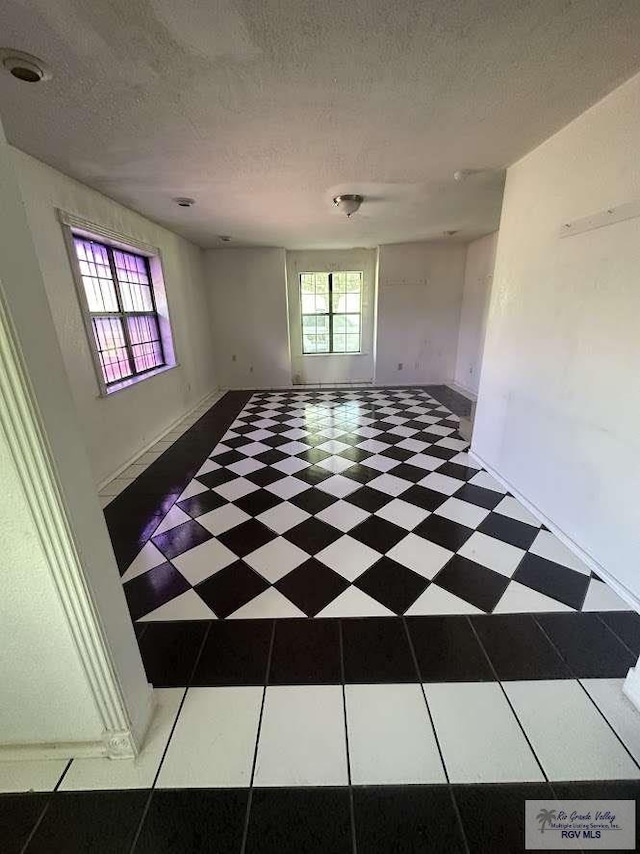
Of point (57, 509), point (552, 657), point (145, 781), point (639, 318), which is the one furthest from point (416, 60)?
point (145, 781)

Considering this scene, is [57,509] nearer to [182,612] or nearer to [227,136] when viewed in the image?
[182,612]

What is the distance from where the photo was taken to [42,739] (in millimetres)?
1067

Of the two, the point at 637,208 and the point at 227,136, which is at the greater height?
the point at 227,136

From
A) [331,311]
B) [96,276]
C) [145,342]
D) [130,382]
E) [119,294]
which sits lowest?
[130,382]

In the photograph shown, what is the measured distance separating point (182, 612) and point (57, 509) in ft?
3.47

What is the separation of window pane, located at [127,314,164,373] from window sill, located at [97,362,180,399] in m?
0.11

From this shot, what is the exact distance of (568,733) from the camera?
1114mm

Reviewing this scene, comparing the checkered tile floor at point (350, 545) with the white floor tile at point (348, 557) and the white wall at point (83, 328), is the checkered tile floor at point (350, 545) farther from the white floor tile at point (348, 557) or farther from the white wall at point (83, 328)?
the white wall at point (83, 328)

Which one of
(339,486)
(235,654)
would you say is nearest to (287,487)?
(339,486)

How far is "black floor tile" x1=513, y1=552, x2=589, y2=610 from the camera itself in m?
1.64

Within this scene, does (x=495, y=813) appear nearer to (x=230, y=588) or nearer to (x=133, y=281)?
(x=230, y=588)

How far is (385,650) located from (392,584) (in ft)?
1.22

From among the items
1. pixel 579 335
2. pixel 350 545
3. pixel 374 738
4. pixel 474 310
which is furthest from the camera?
pixel 474 310

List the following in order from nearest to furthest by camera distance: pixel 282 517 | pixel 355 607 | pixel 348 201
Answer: pixel 355 607
pixel 282 517
pixel 348 201
